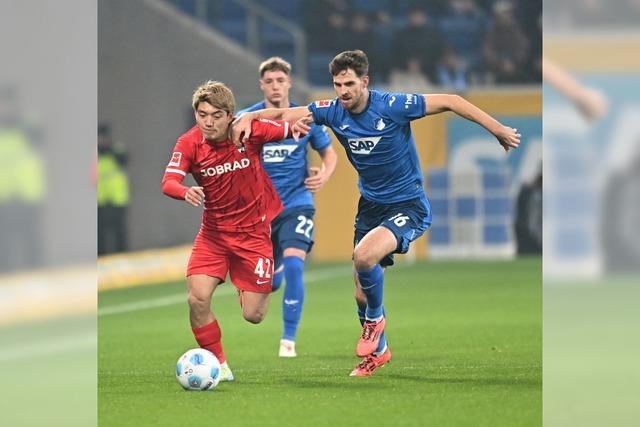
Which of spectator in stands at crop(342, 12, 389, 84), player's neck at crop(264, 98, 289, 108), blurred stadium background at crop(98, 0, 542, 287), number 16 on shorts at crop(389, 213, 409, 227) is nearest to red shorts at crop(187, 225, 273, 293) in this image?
number 16 on shorts at crop(389, 213, 409, 227)

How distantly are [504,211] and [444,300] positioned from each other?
6.62m

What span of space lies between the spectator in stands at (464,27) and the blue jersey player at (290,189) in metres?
14.1

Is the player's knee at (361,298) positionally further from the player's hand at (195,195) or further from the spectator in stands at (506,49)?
the spectator in stands at (506,49)

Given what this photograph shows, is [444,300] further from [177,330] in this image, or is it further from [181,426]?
[181,426]

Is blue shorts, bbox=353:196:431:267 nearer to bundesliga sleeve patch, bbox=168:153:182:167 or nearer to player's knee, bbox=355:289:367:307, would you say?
player's knee, bbox=355:289:367:307

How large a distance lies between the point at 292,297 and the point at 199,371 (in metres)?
1.97

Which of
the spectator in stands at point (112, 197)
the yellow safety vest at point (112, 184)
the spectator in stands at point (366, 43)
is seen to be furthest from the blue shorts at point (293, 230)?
the spectator in stands at point (366, 43)

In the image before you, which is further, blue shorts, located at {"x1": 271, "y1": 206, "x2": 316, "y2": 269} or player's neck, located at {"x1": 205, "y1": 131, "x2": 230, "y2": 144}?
blue shorts, located at {"x1": 271, "y1": 206, "x2": 316, "y2": 269}

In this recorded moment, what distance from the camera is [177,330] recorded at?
33.2ft

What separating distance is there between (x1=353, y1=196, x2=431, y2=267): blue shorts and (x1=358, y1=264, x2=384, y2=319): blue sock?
16cm

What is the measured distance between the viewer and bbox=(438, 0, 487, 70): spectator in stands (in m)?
22.3

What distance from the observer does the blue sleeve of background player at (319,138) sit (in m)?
8.06
